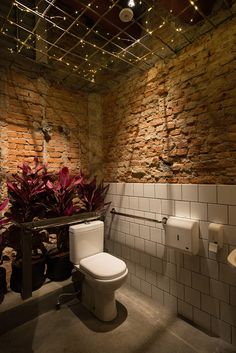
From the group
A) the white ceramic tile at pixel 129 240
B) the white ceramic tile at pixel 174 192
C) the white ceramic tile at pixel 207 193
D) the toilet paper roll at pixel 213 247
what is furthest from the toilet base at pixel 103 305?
the white ceramic tile at pixel 207 193

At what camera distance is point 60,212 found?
246 cm

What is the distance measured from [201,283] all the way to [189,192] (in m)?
0.84

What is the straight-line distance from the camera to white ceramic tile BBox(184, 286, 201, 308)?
1.94 metres

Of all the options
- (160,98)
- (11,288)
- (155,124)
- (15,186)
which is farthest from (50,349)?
(160,98)

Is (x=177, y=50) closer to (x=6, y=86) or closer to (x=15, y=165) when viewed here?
(x=6, y=86)

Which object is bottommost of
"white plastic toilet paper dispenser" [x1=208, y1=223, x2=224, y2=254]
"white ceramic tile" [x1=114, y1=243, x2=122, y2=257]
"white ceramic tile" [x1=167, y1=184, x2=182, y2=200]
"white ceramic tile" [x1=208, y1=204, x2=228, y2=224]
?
"white ceramic tile" [x1=114, y1=243, x2=122, y2=257]

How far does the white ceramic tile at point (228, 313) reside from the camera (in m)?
1.71

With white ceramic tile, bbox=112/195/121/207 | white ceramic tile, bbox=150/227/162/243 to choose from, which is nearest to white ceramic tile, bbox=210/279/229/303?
white ceramic tile, bbox=150/227/162/243

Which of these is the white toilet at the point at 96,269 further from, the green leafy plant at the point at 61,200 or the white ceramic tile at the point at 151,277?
the white ceramic tile at the point at 151,277

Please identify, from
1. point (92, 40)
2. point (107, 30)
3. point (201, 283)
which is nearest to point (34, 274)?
point (201, 283)

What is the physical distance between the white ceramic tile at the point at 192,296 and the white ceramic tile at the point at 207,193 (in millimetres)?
874

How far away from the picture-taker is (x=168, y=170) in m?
2.26

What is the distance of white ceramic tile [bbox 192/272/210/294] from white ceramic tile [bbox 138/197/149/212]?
2.77ft

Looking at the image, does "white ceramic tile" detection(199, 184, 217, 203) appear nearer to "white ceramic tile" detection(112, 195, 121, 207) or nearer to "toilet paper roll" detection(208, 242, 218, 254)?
"toilet paper roll" detection(208, 242, 218, 254)
